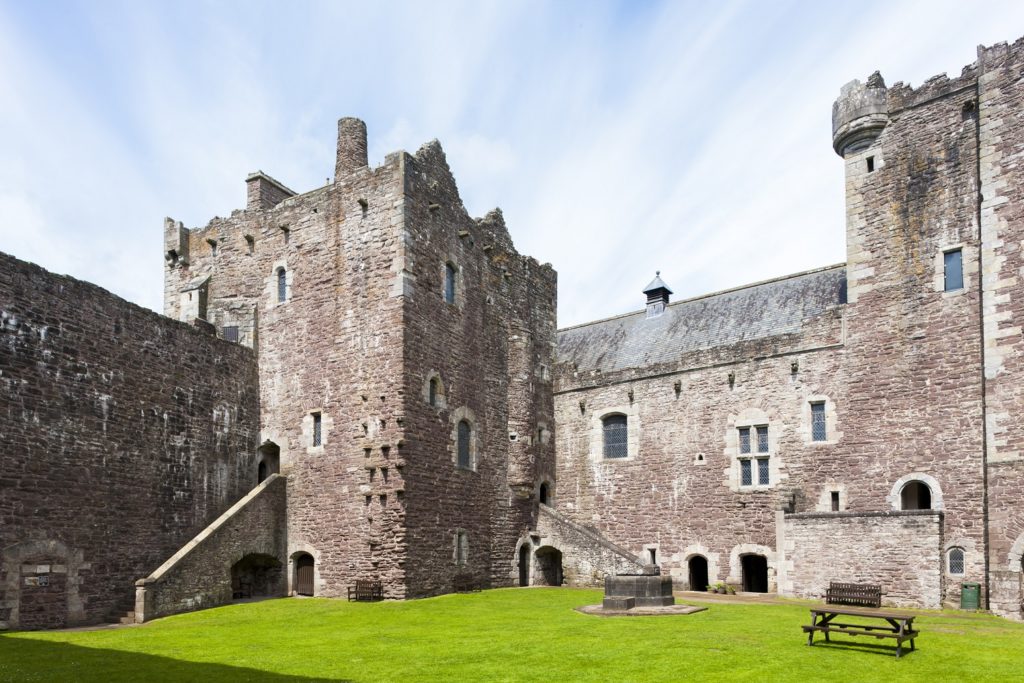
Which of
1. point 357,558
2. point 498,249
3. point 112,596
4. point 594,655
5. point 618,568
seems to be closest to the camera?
point 594,655

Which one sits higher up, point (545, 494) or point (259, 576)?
point (545, 494)

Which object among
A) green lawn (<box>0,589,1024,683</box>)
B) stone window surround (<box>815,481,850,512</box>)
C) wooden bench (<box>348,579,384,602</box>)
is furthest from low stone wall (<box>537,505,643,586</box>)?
wooden bench (<box>348,579,384,602</box>)

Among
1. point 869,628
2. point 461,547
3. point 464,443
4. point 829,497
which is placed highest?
point 464,443

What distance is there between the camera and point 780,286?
93.7 ft

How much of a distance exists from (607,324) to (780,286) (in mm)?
7420

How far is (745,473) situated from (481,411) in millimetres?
8321

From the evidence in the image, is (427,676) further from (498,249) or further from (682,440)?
(498,249)

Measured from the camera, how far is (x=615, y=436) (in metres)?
28.3

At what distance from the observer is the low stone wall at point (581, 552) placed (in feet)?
82.8

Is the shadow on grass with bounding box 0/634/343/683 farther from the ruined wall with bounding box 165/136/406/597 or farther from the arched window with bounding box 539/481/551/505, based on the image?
the arched window with bounding box 539/481/551/505

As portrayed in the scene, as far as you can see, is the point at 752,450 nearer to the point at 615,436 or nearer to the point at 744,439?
the point at 744,439

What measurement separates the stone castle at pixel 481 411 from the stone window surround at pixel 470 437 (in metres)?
0.07

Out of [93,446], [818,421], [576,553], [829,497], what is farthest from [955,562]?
[93,446]

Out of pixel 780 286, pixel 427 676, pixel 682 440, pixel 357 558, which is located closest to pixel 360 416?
pixel 357 558
